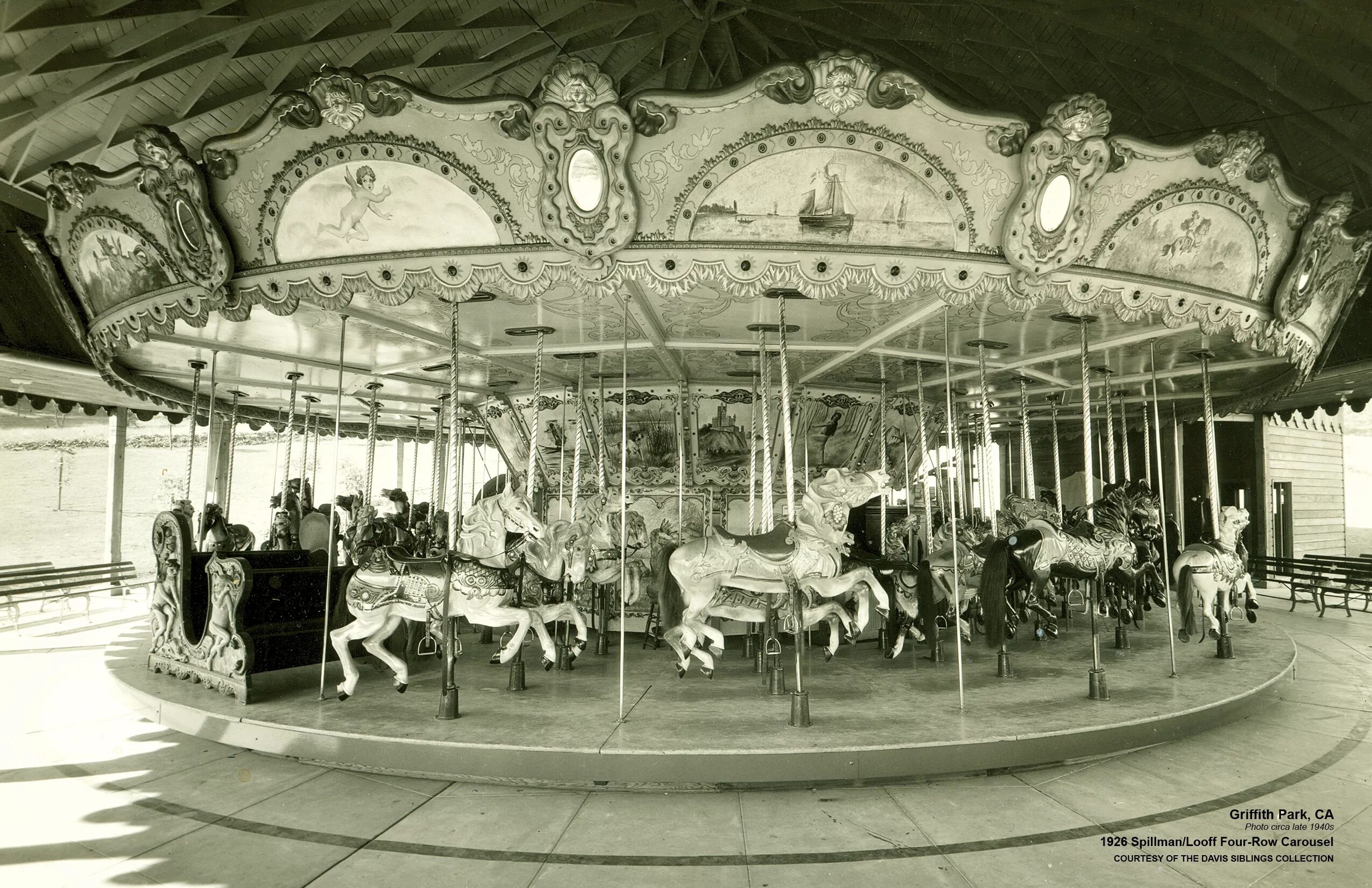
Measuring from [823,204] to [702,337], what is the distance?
3153 mm

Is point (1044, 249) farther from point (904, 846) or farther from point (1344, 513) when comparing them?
point (1344, 513)

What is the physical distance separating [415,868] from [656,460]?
A: 6341 mm

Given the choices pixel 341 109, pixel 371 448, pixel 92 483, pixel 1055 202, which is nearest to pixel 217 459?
pixel 371 448

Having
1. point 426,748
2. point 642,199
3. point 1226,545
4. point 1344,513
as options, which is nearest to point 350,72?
point 642,199

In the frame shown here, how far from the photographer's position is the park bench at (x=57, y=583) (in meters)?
10.2

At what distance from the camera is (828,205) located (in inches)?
167

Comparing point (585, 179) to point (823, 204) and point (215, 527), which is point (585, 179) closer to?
point (823, 204)

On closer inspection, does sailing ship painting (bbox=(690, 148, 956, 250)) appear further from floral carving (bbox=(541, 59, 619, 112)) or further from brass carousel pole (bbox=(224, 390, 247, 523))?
brass carousel pole (bbox=(224, 390, 247, 523))

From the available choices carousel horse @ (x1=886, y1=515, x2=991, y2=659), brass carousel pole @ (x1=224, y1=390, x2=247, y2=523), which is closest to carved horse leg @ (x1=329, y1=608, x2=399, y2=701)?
brass carousel pole @ (x1=224, y1=390, x2=247, y2=523)

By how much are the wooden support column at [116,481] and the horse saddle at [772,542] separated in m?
13.3

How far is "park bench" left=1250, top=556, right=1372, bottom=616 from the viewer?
36.7ft

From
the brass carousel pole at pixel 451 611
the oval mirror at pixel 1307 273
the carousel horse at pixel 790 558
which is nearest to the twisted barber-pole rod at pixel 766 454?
the carousel horse at pixel 790 558

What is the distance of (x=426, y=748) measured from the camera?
4.25m

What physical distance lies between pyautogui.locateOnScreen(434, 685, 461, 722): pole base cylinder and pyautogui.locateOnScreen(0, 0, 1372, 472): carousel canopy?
8.40 ft
